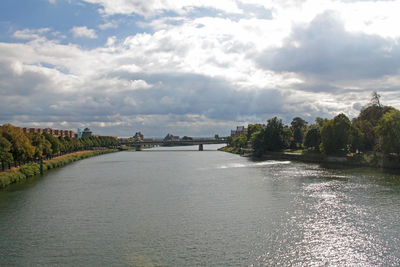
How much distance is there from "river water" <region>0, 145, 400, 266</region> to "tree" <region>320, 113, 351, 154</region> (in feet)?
108

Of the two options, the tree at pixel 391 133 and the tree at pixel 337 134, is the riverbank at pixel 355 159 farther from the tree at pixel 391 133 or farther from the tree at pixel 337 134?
the tree at pixel 337 134

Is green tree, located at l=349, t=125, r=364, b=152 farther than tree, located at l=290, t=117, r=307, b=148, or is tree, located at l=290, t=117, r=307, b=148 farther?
tree, located at l=290, t=117, r=307, b=148

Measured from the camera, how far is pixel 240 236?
2794 centimetres

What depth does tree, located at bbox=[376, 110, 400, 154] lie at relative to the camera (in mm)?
67062

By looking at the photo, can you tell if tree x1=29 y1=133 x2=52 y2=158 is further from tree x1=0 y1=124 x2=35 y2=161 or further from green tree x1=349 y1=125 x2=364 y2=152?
green tree x1=349 y1=125 x2=364 y2=152

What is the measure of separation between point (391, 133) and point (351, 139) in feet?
51.4

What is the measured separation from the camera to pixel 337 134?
84.9m

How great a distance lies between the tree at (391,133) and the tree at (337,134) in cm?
1419

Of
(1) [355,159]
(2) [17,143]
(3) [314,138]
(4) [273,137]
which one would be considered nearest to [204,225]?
(2) [17,143]

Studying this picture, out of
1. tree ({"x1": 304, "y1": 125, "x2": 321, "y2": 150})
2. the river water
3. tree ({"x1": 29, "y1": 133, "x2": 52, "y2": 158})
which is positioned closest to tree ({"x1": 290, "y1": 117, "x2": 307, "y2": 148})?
tree ({"x1": 304, "y1": 125, "x2": 321, "y2": 150})

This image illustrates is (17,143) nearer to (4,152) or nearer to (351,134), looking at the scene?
(4,152)

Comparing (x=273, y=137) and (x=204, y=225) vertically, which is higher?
(x=273, y=137)

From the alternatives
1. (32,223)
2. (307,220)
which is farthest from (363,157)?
(32,223)

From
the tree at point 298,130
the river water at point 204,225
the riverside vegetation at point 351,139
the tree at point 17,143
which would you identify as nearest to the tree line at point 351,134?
the riverside vegetation at point 351,139
